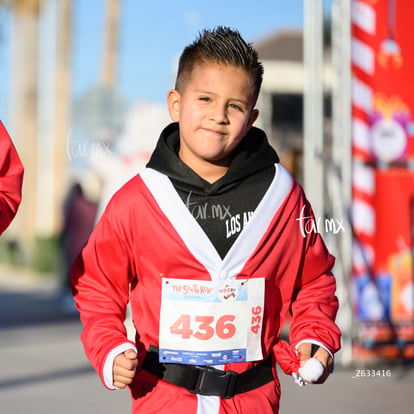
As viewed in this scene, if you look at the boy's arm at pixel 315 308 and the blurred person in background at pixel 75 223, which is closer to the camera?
the boy's arm at pixel 315 308

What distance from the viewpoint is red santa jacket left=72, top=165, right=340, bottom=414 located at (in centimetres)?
244

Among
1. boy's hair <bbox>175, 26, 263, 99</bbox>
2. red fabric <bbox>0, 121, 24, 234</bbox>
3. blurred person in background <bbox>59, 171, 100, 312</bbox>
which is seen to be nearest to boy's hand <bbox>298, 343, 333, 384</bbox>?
boy's hair <bbox>175, 26, 263, 99</bbox>

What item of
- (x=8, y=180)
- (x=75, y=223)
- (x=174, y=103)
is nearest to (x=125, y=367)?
(x=8, y=180)

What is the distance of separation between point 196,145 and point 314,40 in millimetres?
4302

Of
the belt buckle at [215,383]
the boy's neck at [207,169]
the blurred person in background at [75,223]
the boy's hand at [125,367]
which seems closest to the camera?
the boy's hand at [125,367]

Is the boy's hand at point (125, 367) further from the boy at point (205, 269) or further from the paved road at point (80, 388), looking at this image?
the paved road at point (80, 388)

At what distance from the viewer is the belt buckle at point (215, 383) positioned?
95.6 inches

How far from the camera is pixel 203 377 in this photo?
2438mm

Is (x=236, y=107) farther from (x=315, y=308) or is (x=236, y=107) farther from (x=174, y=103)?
(x=315, y=308)

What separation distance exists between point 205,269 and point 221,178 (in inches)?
10.5

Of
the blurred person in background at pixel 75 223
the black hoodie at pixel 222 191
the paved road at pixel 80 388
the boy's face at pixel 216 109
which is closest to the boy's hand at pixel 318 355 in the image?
the black hoodie at pixel 222 191

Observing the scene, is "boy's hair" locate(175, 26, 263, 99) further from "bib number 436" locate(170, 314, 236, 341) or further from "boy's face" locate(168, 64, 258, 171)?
"bib number 436" locate(170, 314, 236, 341)

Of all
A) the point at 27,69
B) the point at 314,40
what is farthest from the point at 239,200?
the point at 27,69

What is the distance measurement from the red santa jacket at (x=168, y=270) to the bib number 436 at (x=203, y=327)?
2.6 inches
